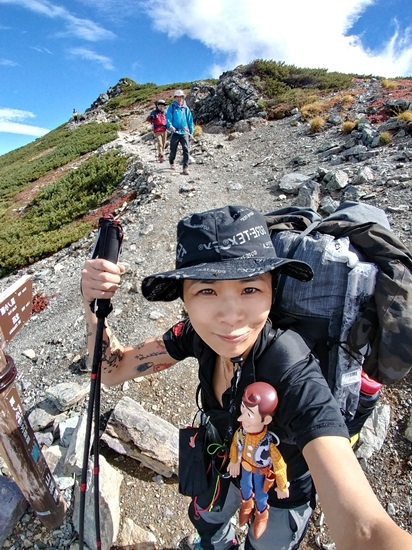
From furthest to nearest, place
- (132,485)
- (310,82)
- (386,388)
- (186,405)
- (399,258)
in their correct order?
(310,82), (186,405), (386,388), (132,485), (399,258)

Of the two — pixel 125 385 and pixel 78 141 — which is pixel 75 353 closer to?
pixel 125 385

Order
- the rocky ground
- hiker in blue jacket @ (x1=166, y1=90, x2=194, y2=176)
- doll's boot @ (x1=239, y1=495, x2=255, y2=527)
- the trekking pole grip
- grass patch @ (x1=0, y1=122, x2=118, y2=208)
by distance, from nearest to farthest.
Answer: the trekking pole grip < doll's boot @ (x1=239, y1=495, x2=255, y2=527) < the rocky ground < hiker in blue jacket @ (x1=166, y1=90, x2=194, y2=176) < grass patch @ (x1=0, y1=122, x2=118, y2=208)

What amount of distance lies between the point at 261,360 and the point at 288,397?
0.19 meters

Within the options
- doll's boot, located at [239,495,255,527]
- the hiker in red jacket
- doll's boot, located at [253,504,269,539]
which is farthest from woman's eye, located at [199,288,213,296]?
the hiker in red jacket

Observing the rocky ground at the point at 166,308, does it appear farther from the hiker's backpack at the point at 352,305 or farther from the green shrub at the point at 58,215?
the hiker's backpack at the point at 352,305

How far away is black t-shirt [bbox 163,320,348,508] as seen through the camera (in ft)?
4.42

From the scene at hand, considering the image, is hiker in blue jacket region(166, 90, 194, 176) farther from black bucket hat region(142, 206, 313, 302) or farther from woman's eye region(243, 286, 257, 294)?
woman's eye region(243, 286, 257, 294)

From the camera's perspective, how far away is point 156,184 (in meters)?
11.5

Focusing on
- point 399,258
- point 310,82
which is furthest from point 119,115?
point 399,258

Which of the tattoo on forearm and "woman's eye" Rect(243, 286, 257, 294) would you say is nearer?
"woman's eye" Rect(243, 286, 257, 294)

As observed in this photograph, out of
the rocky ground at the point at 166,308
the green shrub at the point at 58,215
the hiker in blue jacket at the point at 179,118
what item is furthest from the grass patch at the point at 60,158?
the hiker in blue jacket at the point at 179,118

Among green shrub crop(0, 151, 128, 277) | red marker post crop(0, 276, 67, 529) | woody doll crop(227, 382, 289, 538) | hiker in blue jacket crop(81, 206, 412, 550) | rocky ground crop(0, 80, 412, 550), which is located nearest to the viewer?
hiker in blue jacket crop(81, 206, 412, 550)

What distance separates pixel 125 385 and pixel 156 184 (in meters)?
8.33

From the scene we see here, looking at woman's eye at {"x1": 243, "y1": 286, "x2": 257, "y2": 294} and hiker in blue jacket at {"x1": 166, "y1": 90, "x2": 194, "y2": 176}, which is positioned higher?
hiker in blue jacket at {"x1": 166, "y1": 90, "x2": 194, "y2": 176}
